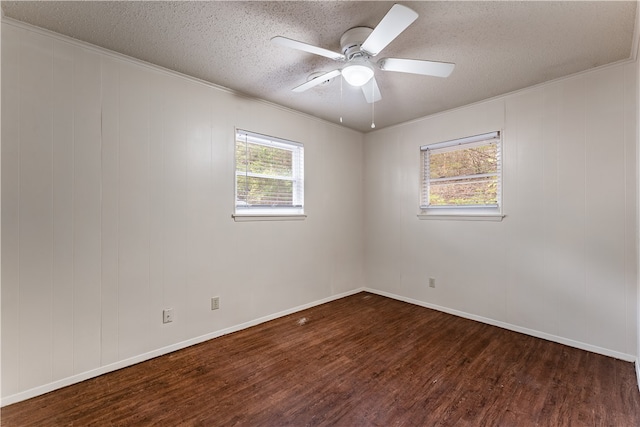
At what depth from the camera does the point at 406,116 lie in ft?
11.8

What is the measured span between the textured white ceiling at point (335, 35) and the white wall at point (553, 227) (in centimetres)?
33

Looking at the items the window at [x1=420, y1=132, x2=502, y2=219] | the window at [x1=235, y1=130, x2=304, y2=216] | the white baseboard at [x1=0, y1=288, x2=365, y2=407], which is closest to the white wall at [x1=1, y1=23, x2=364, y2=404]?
the white baseboard at [x1=0, y1=288, x2=365, y2=407]

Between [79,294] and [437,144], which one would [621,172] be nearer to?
[437,144]

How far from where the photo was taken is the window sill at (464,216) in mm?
3032

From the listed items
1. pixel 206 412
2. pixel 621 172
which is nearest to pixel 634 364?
pixel 621 172

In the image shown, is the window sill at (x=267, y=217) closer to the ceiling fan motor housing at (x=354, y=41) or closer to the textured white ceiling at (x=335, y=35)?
the textured white ceiling at (x=335, y=35)

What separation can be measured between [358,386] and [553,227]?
227cm

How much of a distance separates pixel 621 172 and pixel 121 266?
4.04 metres

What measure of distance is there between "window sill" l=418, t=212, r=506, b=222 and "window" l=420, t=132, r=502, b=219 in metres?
0.02

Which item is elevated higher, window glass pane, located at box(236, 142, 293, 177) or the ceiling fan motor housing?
the ceiling fan motor housing

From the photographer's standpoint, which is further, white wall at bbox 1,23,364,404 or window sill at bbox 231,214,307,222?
window sill at bbox 231,214,307,222

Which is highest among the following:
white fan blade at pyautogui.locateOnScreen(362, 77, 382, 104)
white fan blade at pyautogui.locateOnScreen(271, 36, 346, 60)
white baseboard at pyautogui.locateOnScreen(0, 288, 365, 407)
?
white fan blade at pyautogui.locateOnScreen(362, 77, 382, 104)

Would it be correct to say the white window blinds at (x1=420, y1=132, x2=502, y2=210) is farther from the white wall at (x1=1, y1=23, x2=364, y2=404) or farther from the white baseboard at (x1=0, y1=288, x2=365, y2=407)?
the white baseboard at (x1=0, y1=288, x2=365, y2=407)

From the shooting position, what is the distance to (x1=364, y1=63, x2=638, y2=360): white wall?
234cm
